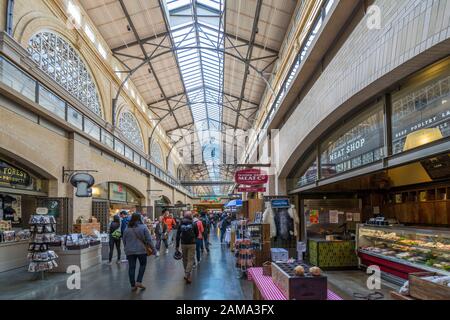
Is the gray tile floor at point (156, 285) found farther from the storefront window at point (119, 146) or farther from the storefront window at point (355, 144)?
the storefront window at point (119, 146)

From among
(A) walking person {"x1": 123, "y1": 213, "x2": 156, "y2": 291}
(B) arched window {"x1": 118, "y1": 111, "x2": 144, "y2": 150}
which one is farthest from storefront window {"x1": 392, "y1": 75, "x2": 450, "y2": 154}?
(B) arched window {"x1": 118, "y1": 111, "x2": 144, "y2": 150}

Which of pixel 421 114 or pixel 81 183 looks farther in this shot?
pixel 81 183

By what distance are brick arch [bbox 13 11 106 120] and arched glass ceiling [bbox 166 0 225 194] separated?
424 cm

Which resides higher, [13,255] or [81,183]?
[81,183]

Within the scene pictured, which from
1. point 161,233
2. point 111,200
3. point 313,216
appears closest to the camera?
point 313,216

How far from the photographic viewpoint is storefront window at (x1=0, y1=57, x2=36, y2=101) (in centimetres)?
956

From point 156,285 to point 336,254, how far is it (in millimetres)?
5013

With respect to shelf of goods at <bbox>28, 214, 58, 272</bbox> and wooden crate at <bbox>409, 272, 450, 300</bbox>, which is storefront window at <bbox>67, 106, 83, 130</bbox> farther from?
wooden crate at <bbox>409, 272, 450, 300</bbox>

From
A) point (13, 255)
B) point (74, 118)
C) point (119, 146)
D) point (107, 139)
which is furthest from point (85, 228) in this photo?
point (119, 146)

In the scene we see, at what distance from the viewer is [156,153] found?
32.6 m

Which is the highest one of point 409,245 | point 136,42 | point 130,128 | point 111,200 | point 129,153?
point 136,42

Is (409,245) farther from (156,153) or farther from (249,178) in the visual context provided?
(156,153)

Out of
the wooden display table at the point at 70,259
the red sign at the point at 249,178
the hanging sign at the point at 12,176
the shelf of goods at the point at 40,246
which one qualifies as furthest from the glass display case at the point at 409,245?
the hanging sign at the point at 12,176
